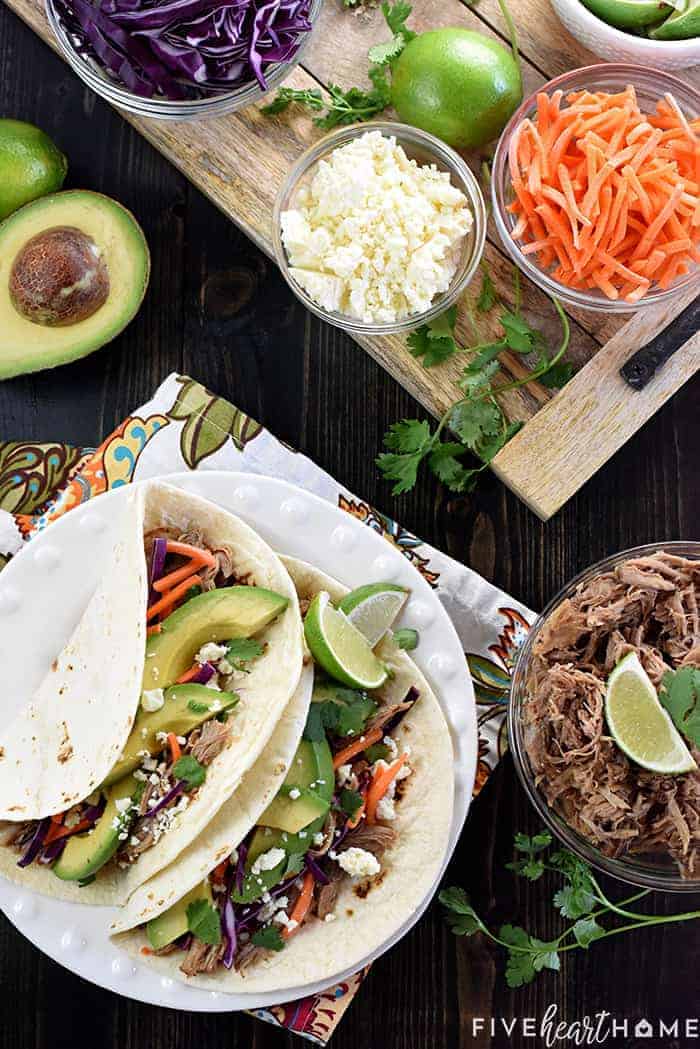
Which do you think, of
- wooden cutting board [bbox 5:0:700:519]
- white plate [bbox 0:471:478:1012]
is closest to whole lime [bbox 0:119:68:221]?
wooden cutting board [bbox 5:0:700:519]

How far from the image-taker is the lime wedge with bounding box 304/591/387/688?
2.37 meters

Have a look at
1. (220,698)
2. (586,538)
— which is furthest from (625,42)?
(220,698)

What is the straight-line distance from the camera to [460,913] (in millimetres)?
2764

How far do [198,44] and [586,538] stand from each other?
166 cm

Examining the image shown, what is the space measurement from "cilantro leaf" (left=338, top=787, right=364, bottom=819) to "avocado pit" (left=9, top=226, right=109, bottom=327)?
4.83 ft

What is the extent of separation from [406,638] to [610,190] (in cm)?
117

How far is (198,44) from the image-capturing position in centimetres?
230

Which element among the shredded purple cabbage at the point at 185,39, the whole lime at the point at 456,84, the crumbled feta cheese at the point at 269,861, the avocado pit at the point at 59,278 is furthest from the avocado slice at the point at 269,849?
the whole lime at the point at 456,84

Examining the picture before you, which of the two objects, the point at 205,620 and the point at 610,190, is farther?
the point at 205,620

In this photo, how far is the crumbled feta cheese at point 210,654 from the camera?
2.40 metres

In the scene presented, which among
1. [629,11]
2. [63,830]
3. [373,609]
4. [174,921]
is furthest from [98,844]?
[629,11]

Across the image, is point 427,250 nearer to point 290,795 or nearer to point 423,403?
point 423,403

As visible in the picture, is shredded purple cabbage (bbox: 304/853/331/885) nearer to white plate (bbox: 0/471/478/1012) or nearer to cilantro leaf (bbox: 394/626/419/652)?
white plate (bbox: 0/471/478/1012)

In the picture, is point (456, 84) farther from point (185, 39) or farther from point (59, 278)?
point (59, 278)
